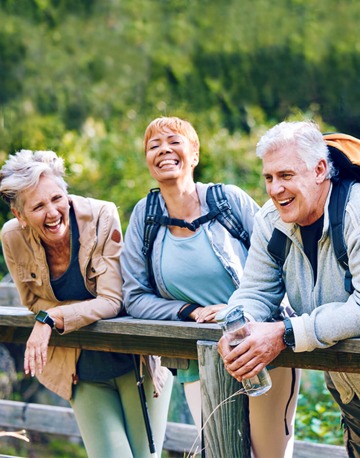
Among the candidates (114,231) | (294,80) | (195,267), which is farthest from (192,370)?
(294,80)

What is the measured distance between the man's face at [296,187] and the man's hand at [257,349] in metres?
0.35

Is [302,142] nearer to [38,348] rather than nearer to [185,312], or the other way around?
[185,312]

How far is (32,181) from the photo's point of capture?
134 inches

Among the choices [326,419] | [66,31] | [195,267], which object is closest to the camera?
[195,267]

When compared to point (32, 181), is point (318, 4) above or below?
above

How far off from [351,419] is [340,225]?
2.47ft

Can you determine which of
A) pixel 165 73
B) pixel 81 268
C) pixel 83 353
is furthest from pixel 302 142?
pixel 165 73

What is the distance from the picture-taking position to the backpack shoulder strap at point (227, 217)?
132 inches

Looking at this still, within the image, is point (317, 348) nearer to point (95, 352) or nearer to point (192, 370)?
point (192, 370)

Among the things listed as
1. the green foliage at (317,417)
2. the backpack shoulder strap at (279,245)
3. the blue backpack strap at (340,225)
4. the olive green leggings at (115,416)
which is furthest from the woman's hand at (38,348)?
the green foliage at (317,417)

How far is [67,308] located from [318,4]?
8.42m

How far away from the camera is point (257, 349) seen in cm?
276

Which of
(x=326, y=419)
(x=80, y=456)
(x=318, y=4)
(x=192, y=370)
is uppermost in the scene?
(x=318, y=4)

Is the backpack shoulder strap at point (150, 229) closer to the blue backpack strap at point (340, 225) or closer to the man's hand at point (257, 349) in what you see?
the man's hand at point (257, 349)
